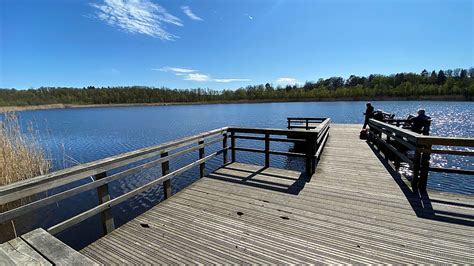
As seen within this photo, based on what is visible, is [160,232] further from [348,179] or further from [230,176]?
[348,179]

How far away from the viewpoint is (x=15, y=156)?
6.75 metres

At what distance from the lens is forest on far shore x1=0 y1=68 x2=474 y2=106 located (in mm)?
65312

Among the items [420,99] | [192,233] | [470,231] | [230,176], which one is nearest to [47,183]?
[192,233]

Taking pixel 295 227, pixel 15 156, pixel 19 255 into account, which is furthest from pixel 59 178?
pixel 15 156

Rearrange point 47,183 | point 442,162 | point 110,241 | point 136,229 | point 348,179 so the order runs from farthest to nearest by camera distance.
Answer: point 442,162, point 348,179, point 136,229, point 110,241, point 47,183

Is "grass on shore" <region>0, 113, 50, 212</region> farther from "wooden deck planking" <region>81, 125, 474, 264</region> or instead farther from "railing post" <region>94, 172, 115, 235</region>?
"wooden deck planking" <region>81, 125, 474, 264</region>

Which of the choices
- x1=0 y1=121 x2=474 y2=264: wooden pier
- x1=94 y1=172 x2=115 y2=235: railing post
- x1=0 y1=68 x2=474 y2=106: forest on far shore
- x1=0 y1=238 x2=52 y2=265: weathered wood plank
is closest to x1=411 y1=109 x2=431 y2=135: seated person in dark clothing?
x1=0 y1=121 x2=474 y2=264: wooden pier

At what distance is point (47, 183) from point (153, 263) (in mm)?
1346

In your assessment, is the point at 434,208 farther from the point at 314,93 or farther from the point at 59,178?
the point at 314,93

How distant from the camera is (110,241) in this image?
278 cm

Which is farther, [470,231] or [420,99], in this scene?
[420,99]

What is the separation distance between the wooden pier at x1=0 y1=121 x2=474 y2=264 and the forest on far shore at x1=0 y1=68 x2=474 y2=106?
73377 millimetres

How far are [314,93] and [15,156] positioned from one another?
81.8 m

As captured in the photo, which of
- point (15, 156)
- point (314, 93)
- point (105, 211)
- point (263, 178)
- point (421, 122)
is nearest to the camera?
point (105, 211)
